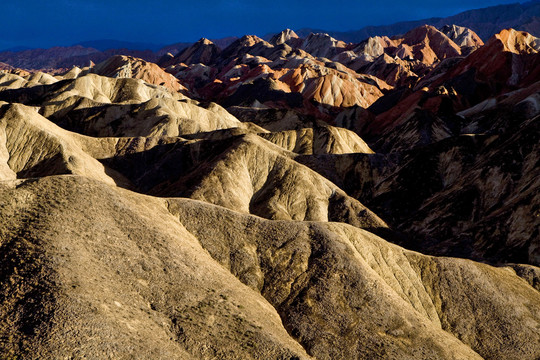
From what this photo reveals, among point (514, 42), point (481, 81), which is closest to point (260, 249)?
point (481, 81)

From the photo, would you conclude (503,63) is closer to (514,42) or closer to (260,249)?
(514,42)

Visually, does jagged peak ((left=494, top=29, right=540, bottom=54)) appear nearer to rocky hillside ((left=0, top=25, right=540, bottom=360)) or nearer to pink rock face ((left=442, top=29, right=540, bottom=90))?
Answer: pink rock face ((left=442, top=29, right=540, bottom=90))

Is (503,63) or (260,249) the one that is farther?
(503,63)

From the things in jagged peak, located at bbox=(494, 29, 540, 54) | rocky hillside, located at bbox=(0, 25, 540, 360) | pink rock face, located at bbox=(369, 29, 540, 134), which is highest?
jagged peak, located at bbox=(494, 29, 540, 54)

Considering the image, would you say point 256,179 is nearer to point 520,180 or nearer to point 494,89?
point 520,180

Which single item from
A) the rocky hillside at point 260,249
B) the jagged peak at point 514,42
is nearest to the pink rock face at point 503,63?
the jagged peak at point 514,42

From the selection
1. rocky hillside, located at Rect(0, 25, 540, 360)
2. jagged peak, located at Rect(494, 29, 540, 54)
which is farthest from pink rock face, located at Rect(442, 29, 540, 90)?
rocky hillside, located at Rect(0, 25, 540, 360)

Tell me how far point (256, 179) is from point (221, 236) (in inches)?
1503

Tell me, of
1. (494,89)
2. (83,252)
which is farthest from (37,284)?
(494,89)

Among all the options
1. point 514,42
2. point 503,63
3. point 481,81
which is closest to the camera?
point 481,81

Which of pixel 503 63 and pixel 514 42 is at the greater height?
pixel 514 42

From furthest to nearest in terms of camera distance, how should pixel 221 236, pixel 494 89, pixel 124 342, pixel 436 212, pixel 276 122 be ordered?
pixel 494 89
pixel 276 122
pixel 436 212
pixel 221 236
pixel 124 342

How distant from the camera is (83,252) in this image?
3378 cm

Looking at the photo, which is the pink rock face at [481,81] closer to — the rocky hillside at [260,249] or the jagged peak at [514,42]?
the jagged peak at [514,42]
